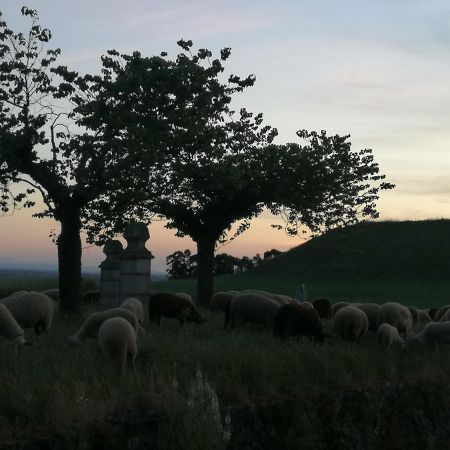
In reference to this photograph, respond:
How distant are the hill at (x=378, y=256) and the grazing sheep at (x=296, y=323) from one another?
40.4m

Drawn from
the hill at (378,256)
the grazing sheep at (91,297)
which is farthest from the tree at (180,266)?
the grazing sheep at (91,297)

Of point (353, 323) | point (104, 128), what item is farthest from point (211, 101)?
point (353, 323)

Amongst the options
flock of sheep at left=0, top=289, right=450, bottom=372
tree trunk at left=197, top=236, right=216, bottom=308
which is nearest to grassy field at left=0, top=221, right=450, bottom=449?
flock of sheep at left=0, top=289, right=450, bottom=372

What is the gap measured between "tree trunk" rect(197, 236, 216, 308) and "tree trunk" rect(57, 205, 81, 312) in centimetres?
768

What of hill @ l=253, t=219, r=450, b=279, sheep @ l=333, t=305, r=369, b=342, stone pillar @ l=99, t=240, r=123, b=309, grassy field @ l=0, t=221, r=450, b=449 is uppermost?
hill @ l=253, t=219, r=450, b=279

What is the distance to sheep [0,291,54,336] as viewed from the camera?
17969mm

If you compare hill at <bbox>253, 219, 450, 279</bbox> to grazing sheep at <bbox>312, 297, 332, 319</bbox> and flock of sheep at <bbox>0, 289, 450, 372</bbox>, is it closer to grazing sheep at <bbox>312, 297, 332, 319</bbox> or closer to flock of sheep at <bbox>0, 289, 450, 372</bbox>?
grazing sheep at <bbox>312, 297, 332, 319</bbox>

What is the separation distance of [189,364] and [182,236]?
22.2m

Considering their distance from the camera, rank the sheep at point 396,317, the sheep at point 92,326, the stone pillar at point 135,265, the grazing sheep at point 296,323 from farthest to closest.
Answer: the stone pillar at point 135,265 → the sheep at point 396,317 → the grazing sheep at point 296,323 → the sheep at point 92,326

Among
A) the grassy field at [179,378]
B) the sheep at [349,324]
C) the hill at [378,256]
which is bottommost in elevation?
the grassy field at [179,378]

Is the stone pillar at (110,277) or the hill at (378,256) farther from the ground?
the hill at (378,256)

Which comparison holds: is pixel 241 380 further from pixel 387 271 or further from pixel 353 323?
pixel 387 271

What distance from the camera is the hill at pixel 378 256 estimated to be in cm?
6347

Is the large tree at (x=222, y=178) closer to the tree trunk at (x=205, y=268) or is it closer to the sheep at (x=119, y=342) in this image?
the tree trunk at (x=205, y=268)
